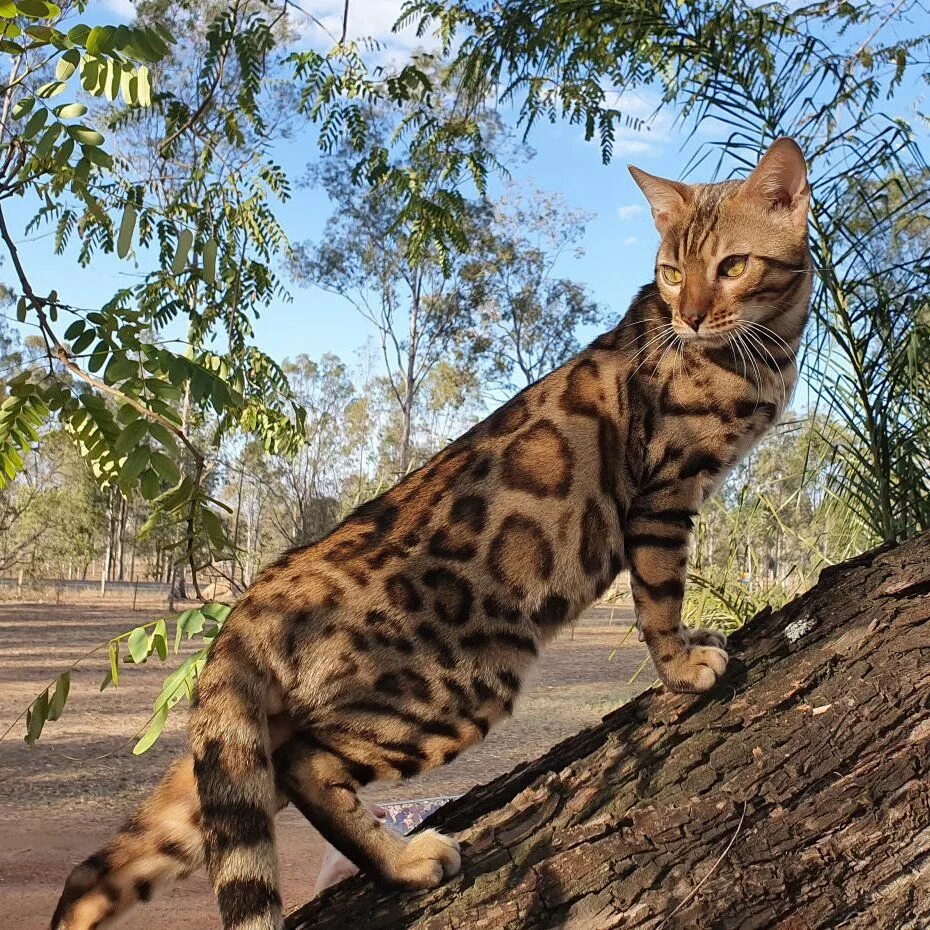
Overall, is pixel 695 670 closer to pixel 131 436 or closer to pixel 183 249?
pixel 131 436

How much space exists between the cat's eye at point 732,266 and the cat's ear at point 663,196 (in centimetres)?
28

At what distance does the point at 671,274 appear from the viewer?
2.68 m

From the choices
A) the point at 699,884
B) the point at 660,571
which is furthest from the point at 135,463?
the point at 699,884

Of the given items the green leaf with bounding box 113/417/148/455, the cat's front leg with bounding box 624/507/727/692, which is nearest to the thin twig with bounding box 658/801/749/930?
the cat's front leg with bounding box 624/507/727/692

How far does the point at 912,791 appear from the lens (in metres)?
1.62

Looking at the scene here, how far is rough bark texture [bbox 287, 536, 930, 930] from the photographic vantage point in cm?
159

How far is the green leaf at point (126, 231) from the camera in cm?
224

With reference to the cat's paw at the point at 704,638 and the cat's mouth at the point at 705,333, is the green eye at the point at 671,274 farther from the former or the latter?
the cat's paw at the point at 704,638

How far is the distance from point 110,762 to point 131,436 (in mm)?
8187

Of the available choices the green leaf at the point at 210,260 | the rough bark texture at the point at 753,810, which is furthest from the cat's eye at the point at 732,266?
the green leaf at the point at 210,260

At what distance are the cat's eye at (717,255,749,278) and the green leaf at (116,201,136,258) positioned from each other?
1.54m

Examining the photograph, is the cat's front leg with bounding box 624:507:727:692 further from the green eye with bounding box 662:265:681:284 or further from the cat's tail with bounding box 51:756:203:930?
the cat's tail with bounding box 51:756:203:930

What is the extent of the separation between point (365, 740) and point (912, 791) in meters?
1.11

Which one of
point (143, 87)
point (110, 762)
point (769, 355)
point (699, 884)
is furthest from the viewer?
point (110, 762)
